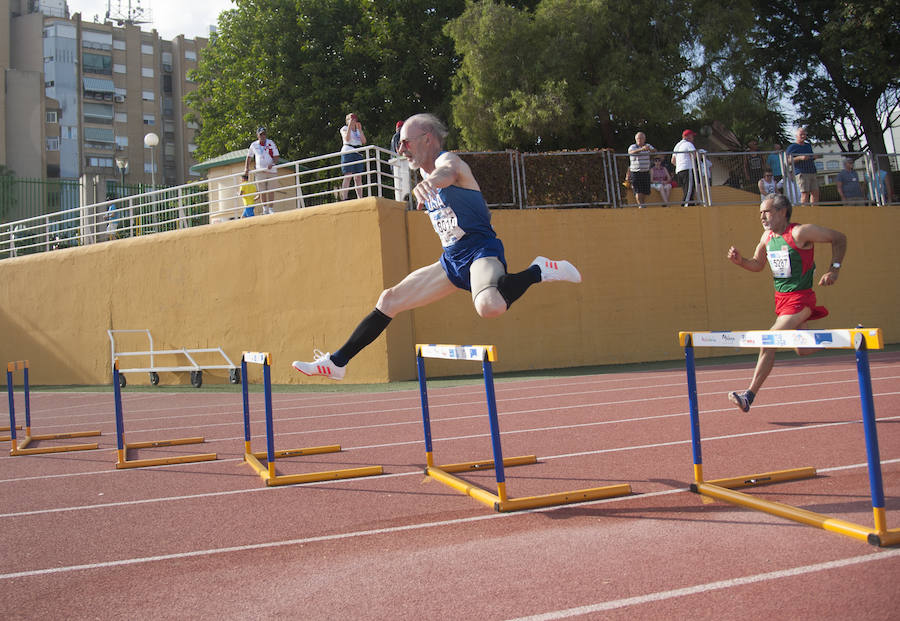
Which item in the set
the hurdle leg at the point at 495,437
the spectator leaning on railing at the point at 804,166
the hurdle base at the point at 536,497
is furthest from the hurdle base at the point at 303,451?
the spectator leaning on railing at the point at 804,166

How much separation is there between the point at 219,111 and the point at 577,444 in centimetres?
Result: 2674

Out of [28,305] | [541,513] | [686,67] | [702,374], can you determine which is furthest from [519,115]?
[541,513]

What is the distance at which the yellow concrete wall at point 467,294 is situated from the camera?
14680mm

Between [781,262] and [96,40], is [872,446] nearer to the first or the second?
[781,262]

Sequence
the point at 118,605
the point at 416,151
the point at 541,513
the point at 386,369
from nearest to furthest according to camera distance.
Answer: the point at 118,605, the point at 541,513, the point at 416,151, the point at 386,369

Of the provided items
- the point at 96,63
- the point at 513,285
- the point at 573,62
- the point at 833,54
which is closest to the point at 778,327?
the point at 513,285

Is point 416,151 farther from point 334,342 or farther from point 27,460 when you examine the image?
point 334,342

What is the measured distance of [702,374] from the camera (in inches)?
489

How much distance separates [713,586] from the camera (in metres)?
3.18

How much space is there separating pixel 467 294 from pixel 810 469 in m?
10.6

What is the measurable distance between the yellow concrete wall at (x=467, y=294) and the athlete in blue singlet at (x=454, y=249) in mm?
9107

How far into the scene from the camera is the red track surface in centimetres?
316

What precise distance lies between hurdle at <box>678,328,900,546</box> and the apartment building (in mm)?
60116

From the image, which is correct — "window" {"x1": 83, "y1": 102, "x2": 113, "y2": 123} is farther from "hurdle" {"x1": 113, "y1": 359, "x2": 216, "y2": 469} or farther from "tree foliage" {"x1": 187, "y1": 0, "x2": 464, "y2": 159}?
"hurdle" {"x1": 113, "y1": 359, "x2": 216, "y2": 469}
